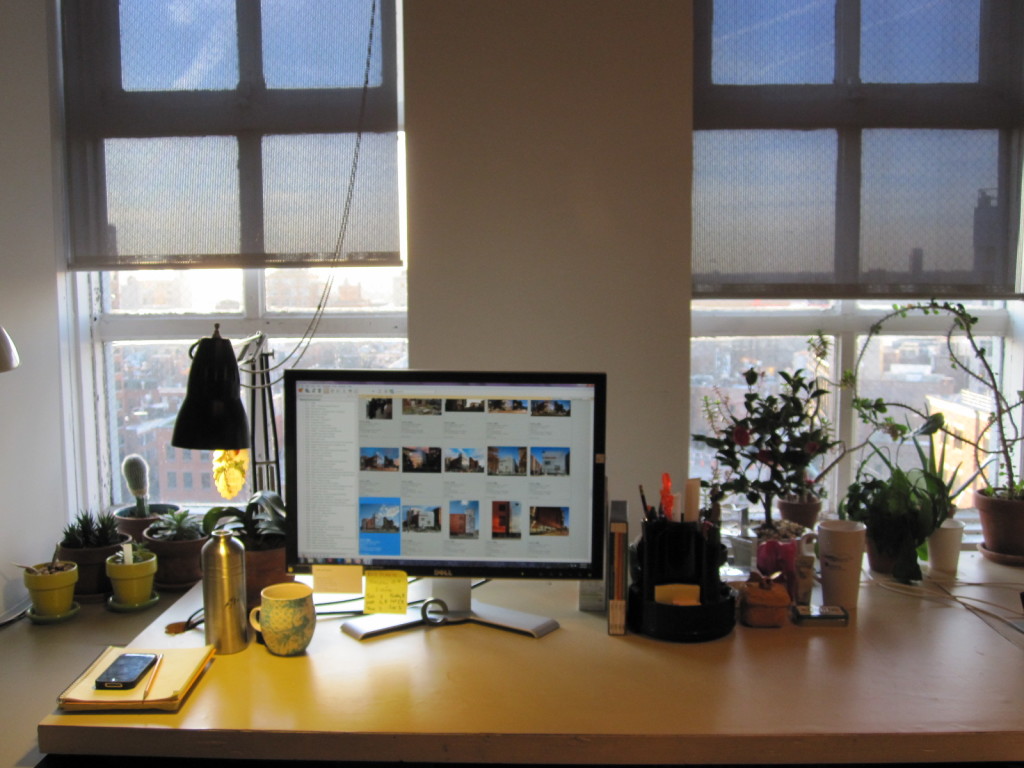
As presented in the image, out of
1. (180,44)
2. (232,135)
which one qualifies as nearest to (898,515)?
(232,135)

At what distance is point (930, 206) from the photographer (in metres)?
2.26

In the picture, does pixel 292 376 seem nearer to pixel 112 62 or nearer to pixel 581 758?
pixel 581 758

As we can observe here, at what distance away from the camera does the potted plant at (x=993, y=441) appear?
204 cm

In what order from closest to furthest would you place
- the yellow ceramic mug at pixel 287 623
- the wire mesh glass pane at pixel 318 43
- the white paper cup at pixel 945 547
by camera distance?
the yellow ceramic mug at pixel 287 623, the white paper cup at pixel 945 547, the wire mesh glass pane at pixel 318 43

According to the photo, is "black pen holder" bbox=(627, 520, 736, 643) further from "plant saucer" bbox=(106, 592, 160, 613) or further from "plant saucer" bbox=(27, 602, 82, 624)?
"plant saucer" bbox=(27, 602, 82, 624)

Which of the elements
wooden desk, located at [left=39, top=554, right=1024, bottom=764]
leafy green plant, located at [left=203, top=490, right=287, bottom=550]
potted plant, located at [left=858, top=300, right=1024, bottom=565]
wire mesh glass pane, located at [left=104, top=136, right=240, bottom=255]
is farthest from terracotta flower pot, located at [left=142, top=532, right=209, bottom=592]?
potted plant, located at [left=858, top=300, right=1024, bottom=565]

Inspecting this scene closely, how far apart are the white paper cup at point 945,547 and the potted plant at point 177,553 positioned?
1678mm

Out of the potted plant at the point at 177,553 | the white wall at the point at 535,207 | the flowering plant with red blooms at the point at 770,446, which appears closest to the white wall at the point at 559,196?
the white wall at the point at 535,207

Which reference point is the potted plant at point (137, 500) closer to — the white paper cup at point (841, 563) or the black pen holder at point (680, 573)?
the black pen holder at point (680, 573)

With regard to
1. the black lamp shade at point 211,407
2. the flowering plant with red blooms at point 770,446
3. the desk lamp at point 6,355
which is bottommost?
the flowering plant with red blooms at point 770,446

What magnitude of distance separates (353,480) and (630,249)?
97 centimetres

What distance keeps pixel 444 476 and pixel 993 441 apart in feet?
5.92

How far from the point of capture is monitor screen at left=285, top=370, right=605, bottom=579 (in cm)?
149

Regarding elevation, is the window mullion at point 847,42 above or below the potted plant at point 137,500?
above
